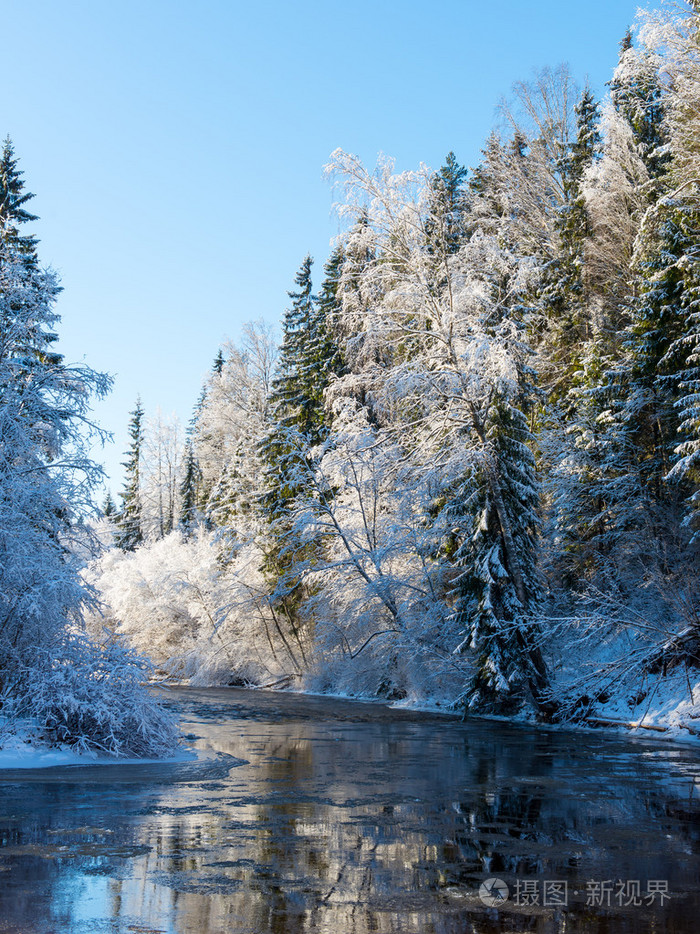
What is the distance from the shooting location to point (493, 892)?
542 cm

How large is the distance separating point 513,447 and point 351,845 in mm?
16520

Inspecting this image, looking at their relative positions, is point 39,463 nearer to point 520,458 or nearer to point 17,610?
point 17,610

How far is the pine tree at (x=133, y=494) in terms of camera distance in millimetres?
69125

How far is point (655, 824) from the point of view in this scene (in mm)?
7754

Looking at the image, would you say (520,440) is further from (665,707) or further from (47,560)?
(47,560)

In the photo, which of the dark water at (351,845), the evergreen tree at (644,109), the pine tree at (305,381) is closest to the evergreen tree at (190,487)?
the pine tree at (305,381)

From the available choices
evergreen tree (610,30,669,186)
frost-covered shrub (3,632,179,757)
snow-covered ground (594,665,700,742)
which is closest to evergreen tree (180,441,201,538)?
evergreen tree (610,30,669,186)

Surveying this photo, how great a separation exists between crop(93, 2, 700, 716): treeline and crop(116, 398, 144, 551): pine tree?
35084 mm

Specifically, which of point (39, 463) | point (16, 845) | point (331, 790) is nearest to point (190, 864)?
point (16, 845)

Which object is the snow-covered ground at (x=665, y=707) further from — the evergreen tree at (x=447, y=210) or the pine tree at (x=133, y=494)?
the pine tree at (x=133, y=494)

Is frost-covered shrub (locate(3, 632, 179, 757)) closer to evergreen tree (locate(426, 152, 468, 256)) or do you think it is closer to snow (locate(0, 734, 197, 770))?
snow (locate(0, 734, 197, 770))

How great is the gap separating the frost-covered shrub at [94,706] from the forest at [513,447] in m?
0.85

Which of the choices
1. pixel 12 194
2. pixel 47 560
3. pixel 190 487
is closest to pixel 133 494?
pixel 190 487

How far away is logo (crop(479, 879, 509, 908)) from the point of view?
522cm
